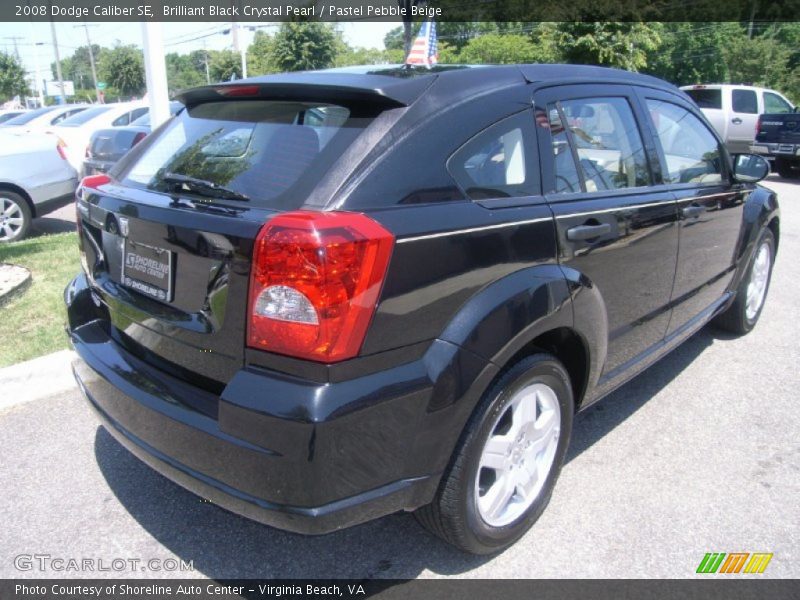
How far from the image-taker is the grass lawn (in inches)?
167

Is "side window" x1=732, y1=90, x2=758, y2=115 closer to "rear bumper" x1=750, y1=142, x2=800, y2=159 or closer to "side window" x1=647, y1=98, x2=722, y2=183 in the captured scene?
"rear bumper" x1=750, y1=142, x2=800, y2=159

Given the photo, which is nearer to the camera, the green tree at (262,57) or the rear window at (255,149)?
the rear window at (255,149)

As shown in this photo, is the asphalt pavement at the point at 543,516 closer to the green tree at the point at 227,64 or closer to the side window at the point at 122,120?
the side window at the point at 122,120

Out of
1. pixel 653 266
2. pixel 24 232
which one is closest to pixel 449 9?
pixel 24 232

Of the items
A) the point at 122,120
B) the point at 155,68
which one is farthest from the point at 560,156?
the point at 122,120

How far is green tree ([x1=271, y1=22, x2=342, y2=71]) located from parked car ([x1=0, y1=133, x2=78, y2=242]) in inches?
1249

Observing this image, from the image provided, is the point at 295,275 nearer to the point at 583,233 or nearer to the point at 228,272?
the point at 228,272

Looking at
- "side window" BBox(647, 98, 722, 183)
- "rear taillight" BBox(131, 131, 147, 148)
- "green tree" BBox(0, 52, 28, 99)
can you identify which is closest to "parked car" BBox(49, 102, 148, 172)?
"rear taillight" BBox(131, 131, 147, 148)

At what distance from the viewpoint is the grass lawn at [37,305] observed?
13.9ft

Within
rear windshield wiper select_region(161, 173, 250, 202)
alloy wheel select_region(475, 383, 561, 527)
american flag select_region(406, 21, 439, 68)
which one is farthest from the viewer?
american flag select_region(406, 21, 439, 68)

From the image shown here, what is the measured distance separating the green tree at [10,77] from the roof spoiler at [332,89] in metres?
63.0

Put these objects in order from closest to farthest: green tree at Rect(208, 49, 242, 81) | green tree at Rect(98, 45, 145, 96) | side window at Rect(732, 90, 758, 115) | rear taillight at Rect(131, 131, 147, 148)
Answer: rear taillight at Rect(131, 131, 147, 148) < side window at Rect(732, 90, 758, 115) < green tree at Rect(208, 49, 242, 81) < green tree at Rect(98, 45, 145, 96)

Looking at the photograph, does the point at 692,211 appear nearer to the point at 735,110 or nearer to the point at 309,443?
the point at 309,443

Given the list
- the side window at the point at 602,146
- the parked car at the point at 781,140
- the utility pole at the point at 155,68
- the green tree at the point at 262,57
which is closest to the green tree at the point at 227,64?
the green tree at the point at 262,57
